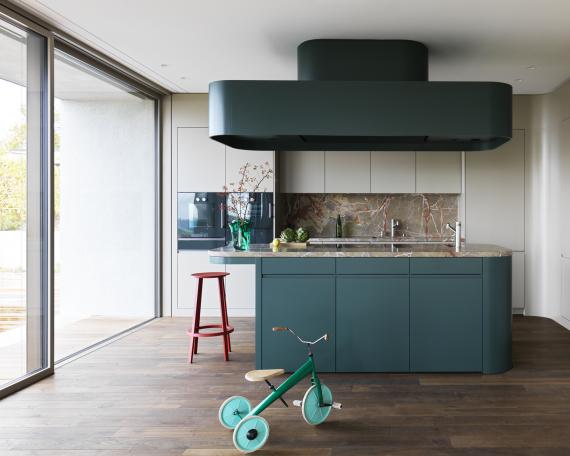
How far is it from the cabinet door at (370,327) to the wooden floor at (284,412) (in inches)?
4.4

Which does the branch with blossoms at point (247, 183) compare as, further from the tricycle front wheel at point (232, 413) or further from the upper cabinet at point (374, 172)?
the tricycle front wheel at point (232, 413)

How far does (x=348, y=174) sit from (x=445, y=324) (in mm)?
2909

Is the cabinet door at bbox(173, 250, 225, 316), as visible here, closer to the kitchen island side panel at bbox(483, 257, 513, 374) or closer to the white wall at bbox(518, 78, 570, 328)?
the kitchen island side panel at bbox(483, 257, 513, 374)

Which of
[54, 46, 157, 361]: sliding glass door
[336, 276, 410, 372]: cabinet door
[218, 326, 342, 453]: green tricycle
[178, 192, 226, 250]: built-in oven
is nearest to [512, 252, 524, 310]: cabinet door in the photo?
[336, 276, 410, 372]: cabinet door

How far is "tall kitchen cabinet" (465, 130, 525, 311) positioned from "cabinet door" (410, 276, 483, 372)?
104 inches

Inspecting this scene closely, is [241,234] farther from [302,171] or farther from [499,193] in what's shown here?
[499,193]

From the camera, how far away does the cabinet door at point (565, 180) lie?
5750 millimetres

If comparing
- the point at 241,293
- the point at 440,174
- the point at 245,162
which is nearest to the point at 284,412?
the point at 241,293

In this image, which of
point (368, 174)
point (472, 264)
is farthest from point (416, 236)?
point (472, 264)

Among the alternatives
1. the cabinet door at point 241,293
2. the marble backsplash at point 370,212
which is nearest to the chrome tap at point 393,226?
the marble backsplash at point 370,212

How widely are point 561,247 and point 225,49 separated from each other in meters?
4.30

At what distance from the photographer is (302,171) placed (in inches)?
258

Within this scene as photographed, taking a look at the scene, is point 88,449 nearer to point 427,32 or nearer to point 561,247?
point 427,32

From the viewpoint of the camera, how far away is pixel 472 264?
400 cm
